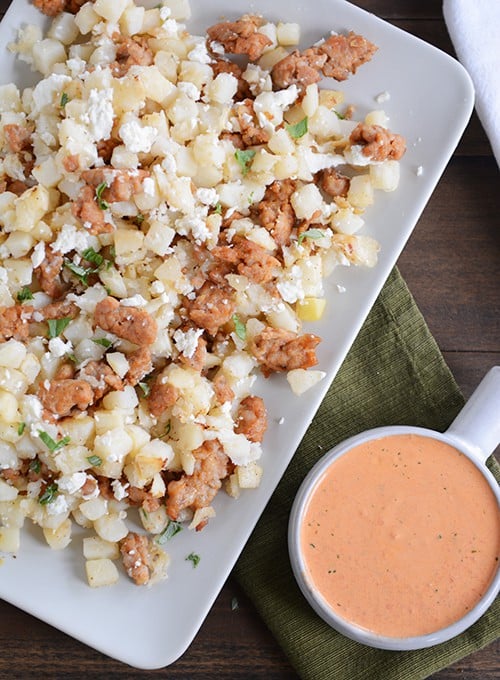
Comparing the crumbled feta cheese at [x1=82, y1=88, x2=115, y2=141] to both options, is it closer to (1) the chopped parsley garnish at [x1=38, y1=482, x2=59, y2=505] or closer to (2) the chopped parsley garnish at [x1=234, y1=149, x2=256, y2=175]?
(2) the chopped parsley garnish at [x1=234, y1=149, x2=256, y2=175]

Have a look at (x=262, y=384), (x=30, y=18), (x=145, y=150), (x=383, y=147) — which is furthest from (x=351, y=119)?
(x=30, y=18)

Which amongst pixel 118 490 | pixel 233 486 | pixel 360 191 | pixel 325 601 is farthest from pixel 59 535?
pixel 360 191

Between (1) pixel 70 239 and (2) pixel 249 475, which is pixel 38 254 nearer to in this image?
(1) pixel 70 239

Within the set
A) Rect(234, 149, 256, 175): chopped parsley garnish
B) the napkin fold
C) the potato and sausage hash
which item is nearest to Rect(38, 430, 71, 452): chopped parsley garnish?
Answer: the potato and sausage hash

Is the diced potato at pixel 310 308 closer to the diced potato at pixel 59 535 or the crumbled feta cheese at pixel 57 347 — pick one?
the crumbled feta cheese at pixel 57 347

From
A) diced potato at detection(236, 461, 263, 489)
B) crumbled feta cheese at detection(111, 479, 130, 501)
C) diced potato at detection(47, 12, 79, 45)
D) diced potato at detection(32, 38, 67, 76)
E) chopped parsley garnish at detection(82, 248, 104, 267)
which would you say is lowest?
diced potato at detection(236, 461, 263, 489)

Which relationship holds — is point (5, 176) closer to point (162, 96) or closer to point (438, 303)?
point (162, 96)

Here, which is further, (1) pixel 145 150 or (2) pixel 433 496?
(2) pixel 433 496
